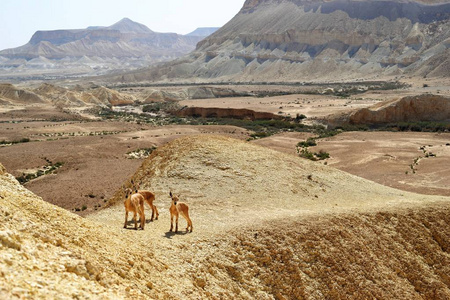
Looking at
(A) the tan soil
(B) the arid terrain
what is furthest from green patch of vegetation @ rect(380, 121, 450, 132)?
(A) the tan soil

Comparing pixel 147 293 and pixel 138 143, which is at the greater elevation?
pixel 147 293

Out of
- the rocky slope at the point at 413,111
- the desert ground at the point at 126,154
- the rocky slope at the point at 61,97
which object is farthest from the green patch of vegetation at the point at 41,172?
the rocky slope at the point at 61,97

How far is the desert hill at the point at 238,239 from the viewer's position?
18.5 feet

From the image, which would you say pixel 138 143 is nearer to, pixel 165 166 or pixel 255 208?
pixel 165 166

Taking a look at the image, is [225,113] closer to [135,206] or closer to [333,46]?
[135,206]

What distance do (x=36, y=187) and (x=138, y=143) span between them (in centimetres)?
1696

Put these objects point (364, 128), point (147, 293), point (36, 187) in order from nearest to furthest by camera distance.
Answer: point (147, 293), point (36, 187), point (364, 128)

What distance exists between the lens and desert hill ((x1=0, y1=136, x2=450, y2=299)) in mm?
5648

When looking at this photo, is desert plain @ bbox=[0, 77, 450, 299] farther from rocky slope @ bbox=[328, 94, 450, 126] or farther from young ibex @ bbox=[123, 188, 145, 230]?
rocky slope @ bbox=[328, 94, 450, 126]

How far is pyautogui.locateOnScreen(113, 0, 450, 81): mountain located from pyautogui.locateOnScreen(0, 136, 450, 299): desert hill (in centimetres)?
10478

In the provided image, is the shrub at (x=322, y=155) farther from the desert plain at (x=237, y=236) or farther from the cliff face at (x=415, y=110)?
the cliff face at (x=415, y=110)

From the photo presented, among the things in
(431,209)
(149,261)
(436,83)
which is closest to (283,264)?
(149,261)

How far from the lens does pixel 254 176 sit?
47.0 ft

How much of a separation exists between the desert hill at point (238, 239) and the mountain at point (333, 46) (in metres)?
105
